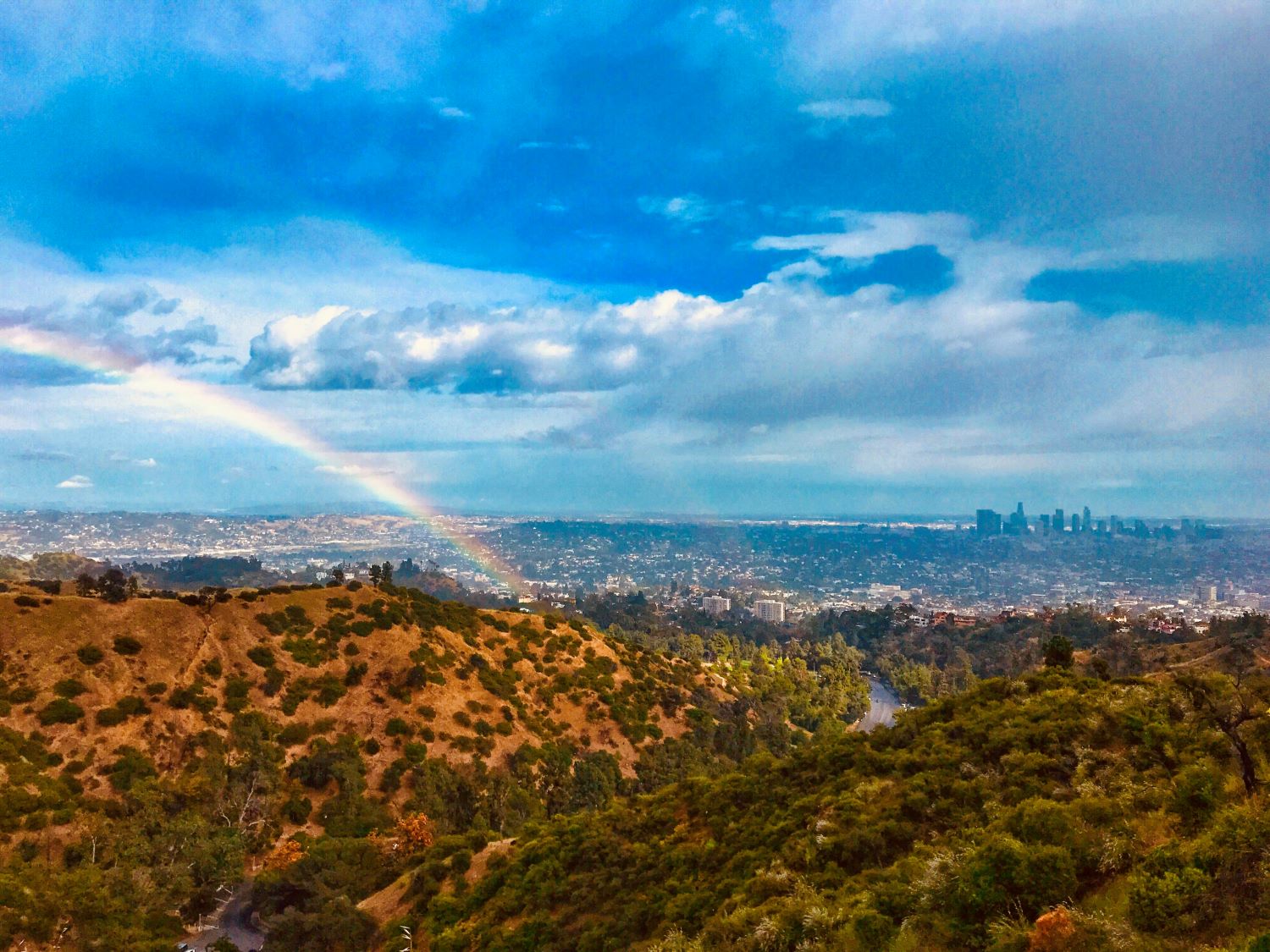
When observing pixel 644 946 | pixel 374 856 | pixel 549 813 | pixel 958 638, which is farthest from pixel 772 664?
pixel 644 946

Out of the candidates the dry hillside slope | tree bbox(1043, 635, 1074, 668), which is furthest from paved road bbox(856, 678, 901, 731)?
tree bbox(1043, 635, 1074, 668)

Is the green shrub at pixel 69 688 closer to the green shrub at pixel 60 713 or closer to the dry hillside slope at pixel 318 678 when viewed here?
the dry hillside slope at pixel 318 678

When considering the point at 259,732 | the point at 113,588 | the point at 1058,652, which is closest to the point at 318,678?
the point at 259,732

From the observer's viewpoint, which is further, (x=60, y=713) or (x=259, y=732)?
(x=259, y=732)

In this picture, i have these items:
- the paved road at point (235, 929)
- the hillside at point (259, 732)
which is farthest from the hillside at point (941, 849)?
the hillside at point (259, 732)

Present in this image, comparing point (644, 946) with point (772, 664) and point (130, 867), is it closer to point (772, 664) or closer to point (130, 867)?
point (130, 867)

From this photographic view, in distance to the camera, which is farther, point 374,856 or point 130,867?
point 374,856

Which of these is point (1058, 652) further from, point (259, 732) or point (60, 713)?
point (60, 713)

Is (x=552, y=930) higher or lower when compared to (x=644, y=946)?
lower
